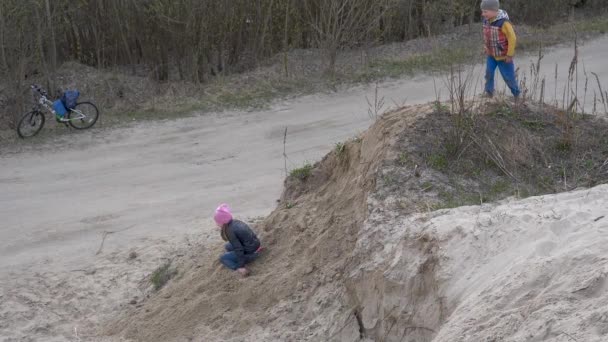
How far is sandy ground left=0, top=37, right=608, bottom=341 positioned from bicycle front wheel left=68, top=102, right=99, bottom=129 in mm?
271

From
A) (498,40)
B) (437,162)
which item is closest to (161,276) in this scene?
(437,162)

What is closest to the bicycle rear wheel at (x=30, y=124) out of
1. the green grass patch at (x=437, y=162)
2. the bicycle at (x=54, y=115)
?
the bicycle at (x=54, y=115)

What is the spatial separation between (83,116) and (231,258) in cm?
749

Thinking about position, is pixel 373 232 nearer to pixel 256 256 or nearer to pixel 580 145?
pixel 256 256

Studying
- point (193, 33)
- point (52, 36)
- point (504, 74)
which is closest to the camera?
point (504, 74)

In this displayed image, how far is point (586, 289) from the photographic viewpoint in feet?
15.2

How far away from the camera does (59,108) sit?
14031 millimetres

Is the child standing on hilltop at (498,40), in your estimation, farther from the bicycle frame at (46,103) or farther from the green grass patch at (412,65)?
the bicycle frame at (46,103)

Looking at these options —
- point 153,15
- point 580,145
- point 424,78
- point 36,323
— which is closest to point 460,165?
point 580,145

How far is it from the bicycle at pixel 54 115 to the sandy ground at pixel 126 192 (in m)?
0.32

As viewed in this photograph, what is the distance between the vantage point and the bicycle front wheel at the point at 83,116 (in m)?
14.2

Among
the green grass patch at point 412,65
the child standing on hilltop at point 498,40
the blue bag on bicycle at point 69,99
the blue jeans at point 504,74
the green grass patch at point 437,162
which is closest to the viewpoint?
the green grass patch at point 437,162

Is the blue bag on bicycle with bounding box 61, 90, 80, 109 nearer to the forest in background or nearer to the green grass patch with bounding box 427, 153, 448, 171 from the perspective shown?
the forest in background

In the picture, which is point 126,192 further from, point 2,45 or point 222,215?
point 2,45
